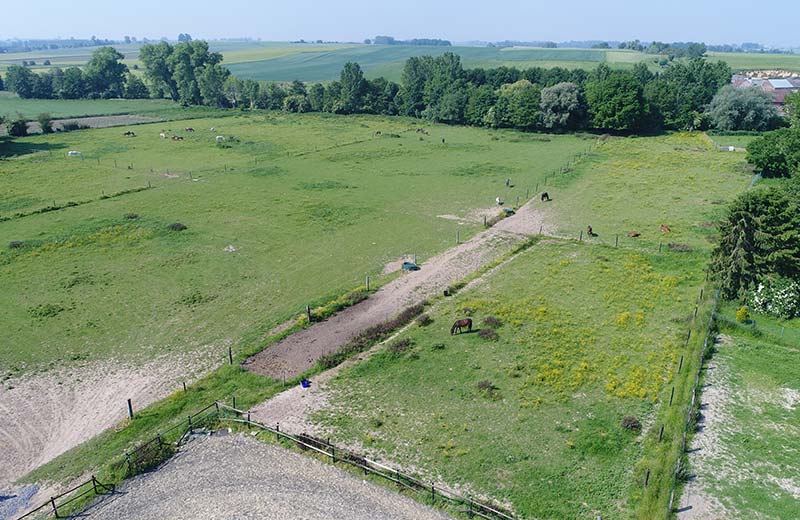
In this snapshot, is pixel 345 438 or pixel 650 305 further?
pixel 650 305

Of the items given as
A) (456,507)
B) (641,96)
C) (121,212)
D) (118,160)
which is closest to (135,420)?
(456,507)

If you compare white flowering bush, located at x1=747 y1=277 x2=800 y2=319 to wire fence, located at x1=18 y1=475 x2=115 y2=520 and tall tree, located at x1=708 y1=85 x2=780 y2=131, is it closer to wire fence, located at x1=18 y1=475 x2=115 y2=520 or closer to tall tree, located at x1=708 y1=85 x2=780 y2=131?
wire fence, located at x1=18 y1=475 x2=115 y2=520

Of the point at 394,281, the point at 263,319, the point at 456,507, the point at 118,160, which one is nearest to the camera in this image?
the point at 456,507

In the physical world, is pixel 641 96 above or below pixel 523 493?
above

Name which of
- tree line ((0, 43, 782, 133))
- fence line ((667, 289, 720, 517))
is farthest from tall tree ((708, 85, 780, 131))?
fence line ((667, 289, 720, 517))

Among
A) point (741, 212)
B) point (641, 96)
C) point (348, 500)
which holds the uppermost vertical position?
point (641, 96)

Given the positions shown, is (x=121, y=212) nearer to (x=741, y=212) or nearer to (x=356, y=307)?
(x=356, y=307)

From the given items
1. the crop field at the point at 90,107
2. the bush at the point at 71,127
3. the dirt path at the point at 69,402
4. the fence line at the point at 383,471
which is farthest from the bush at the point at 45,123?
the fence line at the point at 383,471
